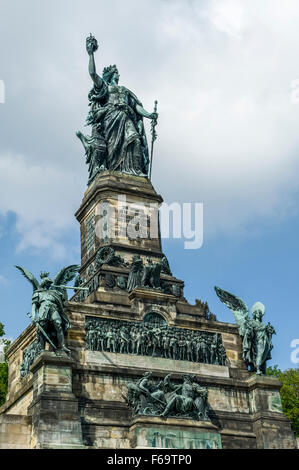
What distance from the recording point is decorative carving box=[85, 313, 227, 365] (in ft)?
89.4

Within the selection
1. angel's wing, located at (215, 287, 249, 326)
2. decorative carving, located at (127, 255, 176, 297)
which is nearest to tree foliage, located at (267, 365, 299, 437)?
angel's wing, located at (215, 287, 249, 326)

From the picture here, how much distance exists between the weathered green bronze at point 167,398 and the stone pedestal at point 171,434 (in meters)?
0.30

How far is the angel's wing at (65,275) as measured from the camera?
27.8 m

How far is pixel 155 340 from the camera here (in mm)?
27828

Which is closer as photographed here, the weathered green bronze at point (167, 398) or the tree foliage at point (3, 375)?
the weathered green bronze at point (167, 398)

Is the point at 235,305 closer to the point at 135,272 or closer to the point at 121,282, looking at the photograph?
the point at 135,272

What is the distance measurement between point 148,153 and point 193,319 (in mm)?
9442

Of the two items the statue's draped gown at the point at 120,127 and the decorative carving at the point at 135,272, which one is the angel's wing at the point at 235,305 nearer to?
the decorative carving at the point at 135,272

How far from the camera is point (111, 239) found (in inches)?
1244

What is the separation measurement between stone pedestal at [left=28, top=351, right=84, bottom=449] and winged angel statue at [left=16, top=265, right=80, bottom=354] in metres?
0.62

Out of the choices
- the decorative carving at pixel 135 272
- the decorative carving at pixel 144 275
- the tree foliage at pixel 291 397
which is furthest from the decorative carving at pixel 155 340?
the tree foliage at pixel 291 397

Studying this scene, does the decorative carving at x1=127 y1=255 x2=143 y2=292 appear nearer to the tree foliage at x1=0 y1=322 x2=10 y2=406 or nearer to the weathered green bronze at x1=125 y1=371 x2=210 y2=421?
the weathered green bronze at x1=125 y1=371 x2=210 y2=421
